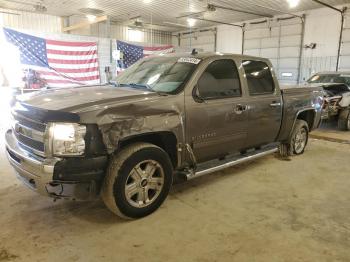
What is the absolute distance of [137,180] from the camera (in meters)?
2.89

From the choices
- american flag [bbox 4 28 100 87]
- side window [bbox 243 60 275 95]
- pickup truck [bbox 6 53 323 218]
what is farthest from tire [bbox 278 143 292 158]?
american flag [bbox 4 28 100 87]

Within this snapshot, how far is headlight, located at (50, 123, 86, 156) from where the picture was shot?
2.46m

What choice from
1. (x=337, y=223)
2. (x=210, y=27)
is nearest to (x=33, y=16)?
(x=210, y=27)

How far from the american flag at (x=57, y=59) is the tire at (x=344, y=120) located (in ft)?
24.1

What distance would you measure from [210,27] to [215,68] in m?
16.0

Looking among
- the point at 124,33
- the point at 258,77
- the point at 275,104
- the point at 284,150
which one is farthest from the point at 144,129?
the point at 124,33

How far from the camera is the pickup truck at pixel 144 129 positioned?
2.50m

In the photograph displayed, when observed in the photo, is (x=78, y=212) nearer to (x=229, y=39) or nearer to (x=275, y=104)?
(x=275, y=104)

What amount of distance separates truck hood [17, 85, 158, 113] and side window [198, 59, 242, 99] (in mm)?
648

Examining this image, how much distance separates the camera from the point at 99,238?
2635 millimetres

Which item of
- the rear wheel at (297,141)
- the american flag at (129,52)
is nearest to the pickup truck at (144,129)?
the rear wheel at (297,141)

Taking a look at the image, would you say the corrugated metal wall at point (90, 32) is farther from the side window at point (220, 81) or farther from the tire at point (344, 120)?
the tire at point (344, 120)

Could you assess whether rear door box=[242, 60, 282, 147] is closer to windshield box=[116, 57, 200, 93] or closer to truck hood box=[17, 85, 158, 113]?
windshield box=[116, 57, 200, 93]

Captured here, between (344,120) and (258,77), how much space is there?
16.4ft
